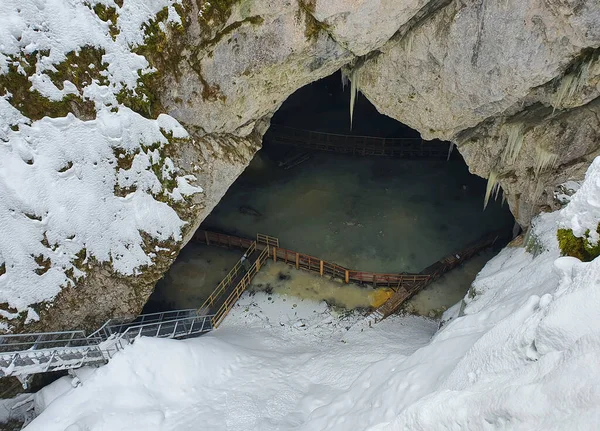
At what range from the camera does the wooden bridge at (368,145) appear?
21891 millimetres

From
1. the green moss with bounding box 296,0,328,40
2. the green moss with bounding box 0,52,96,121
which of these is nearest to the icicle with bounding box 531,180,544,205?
the green moss with bounding box 296,0,328,40

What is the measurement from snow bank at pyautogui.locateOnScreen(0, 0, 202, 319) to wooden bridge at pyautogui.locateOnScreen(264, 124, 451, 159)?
11.2 m

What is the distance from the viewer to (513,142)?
13430mm

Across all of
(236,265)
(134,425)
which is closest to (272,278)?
(236,265)

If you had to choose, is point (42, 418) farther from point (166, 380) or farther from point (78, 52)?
point (78, 52)

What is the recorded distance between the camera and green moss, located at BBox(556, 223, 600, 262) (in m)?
6.57

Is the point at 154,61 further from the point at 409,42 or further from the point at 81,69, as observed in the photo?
the point at 409,42

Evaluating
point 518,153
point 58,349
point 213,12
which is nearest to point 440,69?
point 518,153

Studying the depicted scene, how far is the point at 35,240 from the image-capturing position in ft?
35.0

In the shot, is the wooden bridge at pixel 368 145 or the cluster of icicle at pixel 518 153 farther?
the wooden bridge at pixel 368 145

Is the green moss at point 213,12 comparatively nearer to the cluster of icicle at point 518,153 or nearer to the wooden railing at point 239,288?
the wooden railing at point 239,288

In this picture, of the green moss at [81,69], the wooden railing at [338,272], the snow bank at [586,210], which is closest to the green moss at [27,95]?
the green moss at [81,69]

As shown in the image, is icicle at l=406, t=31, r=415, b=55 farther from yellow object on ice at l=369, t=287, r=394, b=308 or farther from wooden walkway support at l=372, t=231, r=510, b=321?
yellow object on ice at l=369, t=287, r=394, b=308

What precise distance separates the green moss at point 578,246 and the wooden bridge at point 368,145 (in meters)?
15.2
